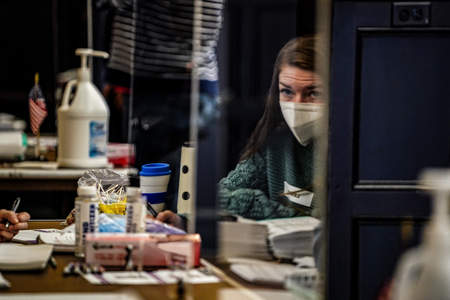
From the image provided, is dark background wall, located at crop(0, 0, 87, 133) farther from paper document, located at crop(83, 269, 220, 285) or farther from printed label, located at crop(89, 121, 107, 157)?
paper document, located at crop(83, 269, 220, 285)

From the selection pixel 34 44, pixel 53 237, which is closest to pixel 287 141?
pixel 53 237

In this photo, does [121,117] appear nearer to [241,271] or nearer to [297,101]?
[297,101]

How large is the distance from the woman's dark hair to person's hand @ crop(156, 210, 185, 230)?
0.27 m

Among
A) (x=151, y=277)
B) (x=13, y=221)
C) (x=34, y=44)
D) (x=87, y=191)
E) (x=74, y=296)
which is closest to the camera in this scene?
(x=74, y=296)

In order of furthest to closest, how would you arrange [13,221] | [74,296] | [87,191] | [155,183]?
[13,221]
[155,183]
[87,191]
[74,296]

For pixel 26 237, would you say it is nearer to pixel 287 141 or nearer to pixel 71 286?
pixel 71 286

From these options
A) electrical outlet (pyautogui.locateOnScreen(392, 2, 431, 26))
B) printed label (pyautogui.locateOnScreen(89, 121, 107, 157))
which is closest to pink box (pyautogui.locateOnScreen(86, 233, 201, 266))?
electrical outlet (pyautogui.locateOnScreen(392, 2, 431, 26))

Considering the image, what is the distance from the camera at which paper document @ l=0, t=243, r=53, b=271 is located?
159 centimetres

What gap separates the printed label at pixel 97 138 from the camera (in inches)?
122

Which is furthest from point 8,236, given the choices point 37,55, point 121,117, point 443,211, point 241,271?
point 37,55

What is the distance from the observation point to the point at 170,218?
1689 millimetres

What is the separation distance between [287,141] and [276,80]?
16 centimetres

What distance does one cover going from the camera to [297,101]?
186 cm

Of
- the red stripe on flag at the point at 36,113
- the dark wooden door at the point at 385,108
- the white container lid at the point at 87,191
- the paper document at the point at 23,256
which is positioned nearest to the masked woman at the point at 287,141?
the dark wooden door at the point at 385,108
